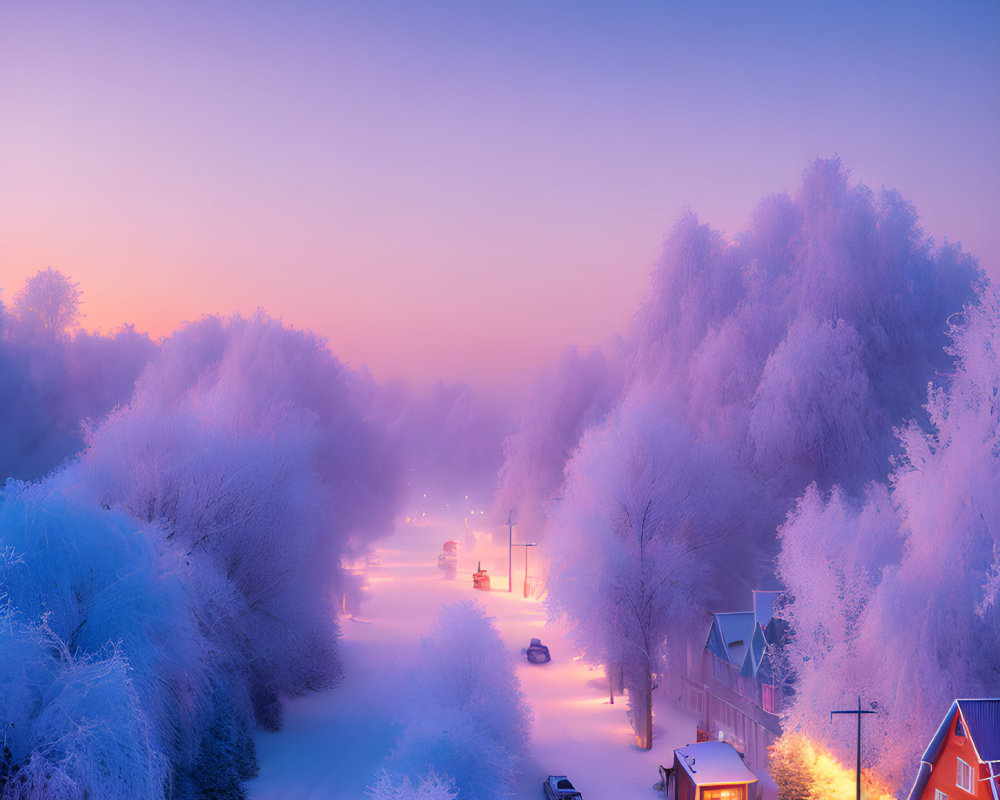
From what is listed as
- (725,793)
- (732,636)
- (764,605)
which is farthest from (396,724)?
(764,605)

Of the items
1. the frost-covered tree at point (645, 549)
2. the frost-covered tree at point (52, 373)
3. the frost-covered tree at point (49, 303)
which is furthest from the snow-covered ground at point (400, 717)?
the frost-covered tree at point (49, 303)

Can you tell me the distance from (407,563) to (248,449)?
37487mm

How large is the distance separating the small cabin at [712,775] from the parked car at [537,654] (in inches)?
533

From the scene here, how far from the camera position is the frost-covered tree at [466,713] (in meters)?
15.0

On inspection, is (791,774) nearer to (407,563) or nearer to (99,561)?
(99,561)

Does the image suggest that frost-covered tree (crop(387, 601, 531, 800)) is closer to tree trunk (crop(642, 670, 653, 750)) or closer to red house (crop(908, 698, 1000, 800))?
tree trunk (crop(642, 670, 653, 750))

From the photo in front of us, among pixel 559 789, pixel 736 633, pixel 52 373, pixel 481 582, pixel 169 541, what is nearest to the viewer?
pixel 559 789

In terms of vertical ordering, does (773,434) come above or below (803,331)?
below

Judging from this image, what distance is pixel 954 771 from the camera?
1100 cm

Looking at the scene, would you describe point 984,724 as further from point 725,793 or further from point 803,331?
point 803,331

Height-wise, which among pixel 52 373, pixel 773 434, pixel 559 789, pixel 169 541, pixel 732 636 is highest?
pixel 52 373

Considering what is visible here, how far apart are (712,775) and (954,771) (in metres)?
5.55

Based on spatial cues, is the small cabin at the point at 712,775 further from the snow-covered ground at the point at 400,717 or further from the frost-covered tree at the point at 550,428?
the frost-covered tree at the point at 550,428

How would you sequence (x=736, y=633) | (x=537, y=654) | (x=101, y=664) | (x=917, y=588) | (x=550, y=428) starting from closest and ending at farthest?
1. (x=101, y=664)
2. (x=917, y=588)
3. (x=736, y=633)
4. (x=537, y=654)
5. (x=550, y=428)
